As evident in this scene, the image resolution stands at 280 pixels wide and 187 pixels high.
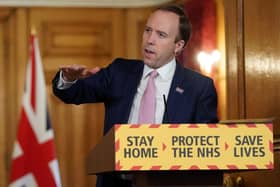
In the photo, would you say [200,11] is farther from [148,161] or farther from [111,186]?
[148,161]

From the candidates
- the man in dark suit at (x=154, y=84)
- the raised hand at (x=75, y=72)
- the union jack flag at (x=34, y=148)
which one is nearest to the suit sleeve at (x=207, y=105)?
the man in dark suit at (x=154, y=84)

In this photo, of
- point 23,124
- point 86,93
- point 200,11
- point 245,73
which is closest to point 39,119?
point 23,124

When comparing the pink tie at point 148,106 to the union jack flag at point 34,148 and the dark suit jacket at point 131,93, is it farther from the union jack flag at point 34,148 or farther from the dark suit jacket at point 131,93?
the union jack flag at point 34,148

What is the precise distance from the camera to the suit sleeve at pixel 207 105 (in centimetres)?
228

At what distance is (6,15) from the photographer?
Result: 5715mm

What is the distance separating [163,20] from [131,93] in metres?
0.26

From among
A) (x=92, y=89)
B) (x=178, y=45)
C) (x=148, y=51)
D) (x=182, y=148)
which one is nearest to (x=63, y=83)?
(x=92, y=89)

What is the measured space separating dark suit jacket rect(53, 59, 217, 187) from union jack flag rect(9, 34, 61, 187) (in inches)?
47.0

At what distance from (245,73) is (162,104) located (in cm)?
130

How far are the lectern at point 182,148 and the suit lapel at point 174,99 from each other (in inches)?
13.5

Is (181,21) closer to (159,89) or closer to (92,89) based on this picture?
(159,89)

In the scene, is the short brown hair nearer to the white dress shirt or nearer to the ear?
the ear

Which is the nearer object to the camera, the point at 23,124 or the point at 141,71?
the point at 141,71

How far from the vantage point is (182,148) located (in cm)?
185
